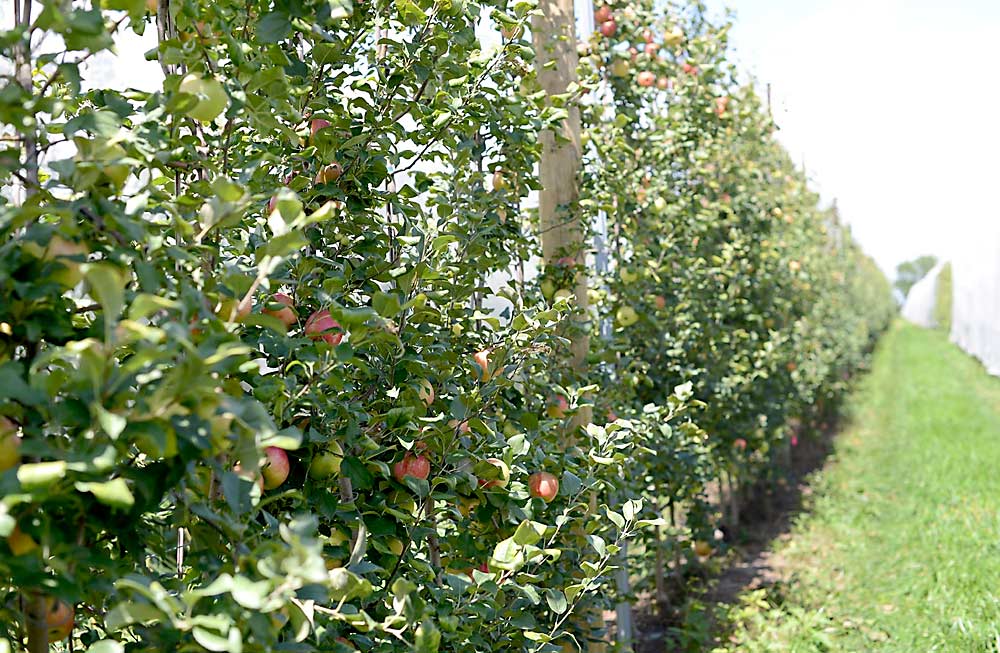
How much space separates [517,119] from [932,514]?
4585 mm

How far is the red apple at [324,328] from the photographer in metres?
1.25

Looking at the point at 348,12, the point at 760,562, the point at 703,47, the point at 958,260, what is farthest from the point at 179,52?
the point at 958,260

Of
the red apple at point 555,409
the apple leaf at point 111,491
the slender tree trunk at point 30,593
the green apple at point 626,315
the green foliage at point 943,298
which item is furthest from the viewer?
the green foliage at point 943,298

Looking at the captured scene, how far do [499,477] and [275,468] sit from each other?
425mm

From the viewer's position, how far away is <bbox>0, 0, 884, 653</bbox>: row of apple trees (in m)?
0.79

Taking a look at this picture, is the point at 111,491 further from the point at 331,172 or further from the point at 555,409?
the point at 555,409

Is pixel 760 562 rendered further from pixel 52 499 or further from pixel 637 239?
pixel 52 499

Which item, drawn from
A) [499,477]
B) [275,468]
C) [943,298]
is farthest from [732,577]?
[943,298]

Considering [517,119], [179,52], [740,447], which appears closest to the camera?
[179,52]

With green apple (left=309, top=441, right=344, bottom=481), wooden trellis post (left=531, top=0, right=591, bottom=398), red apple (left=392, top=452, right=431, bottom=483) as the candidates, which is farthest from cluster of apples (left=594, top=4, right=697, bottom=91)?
green apple (left=309, top=441, right=344, bottom=481)

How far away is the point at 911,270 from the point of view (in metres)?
116

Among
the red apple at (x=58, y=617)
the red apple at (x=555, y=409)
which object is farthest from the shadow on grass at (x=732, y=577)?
the red apple at (x=58, y=617)

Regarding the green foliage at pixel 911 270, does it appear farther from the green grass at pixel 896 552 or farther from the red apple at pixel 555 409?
the red apple at pixel 555 409

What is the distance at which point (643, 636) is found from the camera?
377 centimetres
